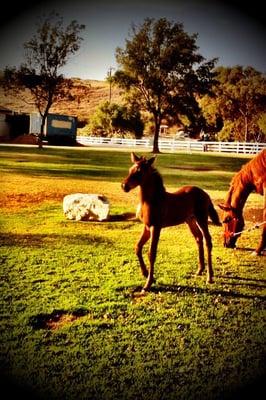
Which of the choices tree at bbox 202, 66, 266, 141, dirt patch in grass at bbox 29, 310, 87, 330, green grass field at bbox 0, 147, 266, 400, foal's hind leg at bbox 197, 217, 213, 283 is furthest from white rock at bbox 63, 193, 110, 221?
tree at bbox 202, 66, 266, 141

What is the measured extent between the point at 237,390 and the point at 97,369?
1.12 metres

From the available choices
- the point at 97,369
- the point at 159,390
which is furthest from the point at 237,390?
the point at 97,369

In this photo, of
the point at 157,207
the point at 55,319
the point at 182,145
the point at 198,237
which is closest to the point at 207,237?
the point at 198,237

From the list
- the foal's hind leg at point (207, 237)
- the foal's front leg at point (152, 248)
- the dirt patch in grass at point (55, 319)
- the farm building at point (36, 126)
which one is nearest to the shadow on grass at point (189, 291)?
the foal's front leg at point (152, 248)

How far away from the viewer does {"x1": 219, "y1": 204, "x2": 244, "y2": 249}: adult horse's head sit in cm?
581

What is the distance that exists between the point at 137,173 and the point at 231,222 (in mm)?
2828

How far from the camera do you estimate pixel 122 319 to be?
3.75 metres

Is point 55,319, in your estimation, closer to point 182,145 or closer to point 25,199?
point 25,199

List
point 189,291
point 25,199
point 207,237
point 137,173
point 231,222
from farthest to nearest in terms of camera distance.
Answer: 1. point 25,199
2. point 231,222
3. point 207,237
4. point 189,291
5. point 137,173

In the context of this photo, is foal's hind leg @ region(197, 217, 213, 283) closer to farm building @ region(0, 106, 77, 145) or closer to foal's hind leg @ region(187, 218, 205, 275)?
foal's hind leg @ region(187, 218, 205, 275)

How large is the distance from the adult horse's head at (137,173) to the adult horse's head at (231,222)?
2420 millimetres

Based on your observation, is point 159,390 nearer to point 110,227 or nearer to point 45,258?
point 45,258

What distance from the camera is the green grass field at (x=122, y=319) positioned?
2.76m

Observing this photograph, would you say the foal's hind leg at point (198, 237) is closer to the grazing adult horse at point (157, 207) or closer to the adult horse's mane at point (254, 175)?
the grazing adult horse at point (157, 207)
